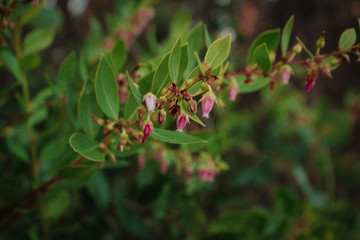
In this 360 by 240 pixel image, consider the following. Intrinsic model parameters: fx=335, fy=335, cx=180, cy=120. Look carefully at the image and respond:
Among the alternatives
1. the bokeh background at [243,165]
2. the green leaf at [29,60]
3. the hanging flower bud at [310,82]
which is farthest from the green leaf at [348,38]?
the green leaf at [29,60]

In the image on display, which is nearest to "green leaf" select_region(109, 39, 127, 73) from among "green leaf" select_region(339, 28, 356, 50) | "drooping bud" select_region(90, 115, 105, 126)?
"drooping bud" select_region(90, 115, 105, 126)

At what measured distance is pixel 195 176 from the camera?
4.41 ft

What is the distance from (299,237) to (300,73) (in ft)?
5.74

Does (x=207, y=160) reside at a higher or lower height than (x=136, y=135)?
lower

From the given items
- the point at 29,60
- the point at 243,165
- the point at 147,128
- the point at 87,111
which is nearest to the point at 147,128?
the point at 147,128

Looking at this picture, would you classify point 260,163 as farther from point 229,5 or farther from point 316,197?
point 229,5

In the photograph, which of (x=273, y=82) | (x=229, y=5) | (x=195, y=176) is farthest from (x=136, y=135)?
(x=229, y=5)

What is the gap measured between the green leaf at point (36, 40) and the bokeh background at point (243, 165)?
22 cm

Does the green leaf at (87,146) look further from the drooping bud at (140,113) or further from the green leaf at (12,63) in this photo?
the green leaf at (12,63)

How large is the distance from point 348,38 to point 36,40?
102 centimetres

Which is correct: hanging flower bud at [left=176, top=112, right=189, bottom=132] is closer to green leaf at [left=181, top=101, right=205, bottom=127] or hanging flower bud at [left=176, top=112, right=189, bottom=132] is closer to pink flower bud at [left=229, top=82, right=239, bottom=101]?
green leaf at [left=181, top=101, right=205, bottom=127]

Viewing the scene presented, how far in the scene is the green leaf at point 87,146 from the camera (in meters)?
0.69

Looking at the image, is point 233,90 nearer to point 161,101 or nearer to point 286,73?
point 286,73

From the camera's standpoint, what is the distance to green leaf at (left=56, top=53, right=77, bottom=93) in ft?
3.43
